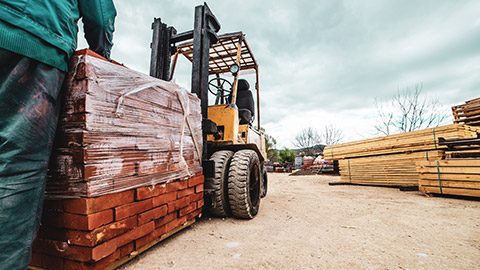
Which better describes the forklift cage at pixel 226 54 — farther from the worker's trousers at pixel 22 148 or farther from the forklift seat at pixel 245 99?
the worker's trousers at pixel 22 148

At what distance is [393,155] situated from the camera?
6.47 m

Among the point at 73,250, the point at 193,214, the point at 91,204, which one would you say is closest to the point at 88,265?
the point at 73,250

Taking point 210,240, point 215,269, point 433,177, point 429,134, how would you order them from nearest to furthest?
point 215,269
point 210,240
point 433,177
point 429,134

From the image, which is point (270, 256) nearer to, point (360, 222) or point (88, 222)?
point (88, 222)

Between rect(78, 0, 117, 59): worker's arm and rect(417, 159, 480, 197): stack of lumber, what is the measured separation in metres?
6.18

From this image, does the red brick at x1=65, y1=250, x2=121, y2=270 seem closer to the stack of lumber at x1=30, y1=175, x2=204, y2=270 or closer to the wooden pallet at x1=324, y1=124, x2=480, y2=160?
the stack of lumber at x1=30, y1=175, x2=204, y2=270

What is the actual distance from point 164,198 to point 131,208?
1.15 ft

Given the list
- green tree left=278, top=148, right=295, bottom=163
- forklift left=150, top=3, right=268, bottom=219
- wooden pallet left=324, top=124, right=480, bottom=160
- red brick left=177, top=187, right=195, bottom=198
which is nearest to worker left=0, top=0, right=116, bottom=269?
red brick left=177, top=187, right=195, bottom=198

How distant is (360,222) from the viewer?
9.26 feet

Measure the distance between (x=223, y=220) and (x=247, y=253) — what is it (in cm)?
106

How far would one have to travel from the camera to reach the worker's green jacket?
1014mm

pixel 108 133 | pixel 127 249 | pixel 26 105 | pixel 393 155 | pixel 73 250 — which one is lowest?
pixel 127 249

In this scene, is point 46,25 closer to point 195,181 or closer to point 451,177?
point 195,181

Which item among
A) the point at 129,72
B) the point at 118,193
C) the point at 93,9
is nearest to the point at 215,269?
the point at 118,193
